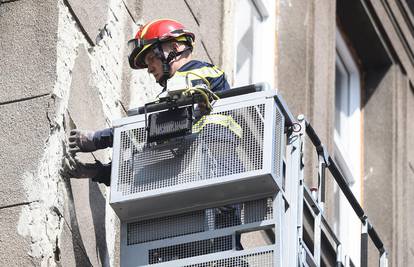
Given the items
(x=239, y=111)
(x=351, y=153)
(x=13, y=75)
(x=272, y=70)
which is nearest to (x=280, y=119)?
(x=239, y=111)

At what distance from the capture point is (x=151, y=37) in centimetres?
831

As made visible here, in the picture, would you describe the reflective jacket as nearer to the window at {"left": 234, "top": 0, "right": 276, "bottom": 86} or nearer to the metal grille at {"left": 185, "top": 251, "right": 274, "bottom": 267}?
the metal grille at {"left": 185, "top": 251, "right": 274, "bottom": 267}

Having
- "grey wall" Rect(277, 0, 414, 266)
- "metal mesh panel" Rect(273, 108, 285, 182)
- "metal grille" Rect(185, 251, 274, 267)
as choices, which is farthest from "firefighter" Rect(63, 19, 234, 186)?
"grey wall" Rect(277, 0, 414, 266)

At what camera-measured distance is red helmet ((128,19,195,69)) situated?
27.2 feet

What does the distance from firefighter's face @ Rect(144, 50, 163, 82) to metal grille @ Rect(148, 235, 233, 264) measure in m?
1.08

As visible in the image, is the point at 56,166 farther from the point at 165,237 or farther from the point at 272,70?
→ the point at 272,70

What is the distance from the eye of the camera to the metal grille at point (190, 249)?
24.9ft

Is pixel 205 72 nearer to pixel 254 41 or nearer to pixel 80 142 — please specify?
pixel 80 142

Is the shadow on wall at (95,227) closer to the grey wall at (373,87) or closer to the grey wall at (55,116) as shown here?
the grey wall at (55,116)

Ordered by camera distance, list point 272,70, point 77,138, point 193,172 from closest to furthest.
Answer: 1. point 193,172
2. point 77,138
3. point 272,70

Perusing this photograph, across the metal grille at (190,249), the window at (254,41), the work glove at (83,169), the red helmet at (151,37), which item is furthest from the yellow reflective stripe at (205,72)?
the window at (254,41)

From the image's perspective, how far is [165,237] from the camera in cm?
773

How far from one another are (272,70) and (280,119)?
16.5 feet

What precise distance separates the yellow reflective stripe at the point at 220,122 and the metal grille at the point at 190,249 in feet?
1.70
